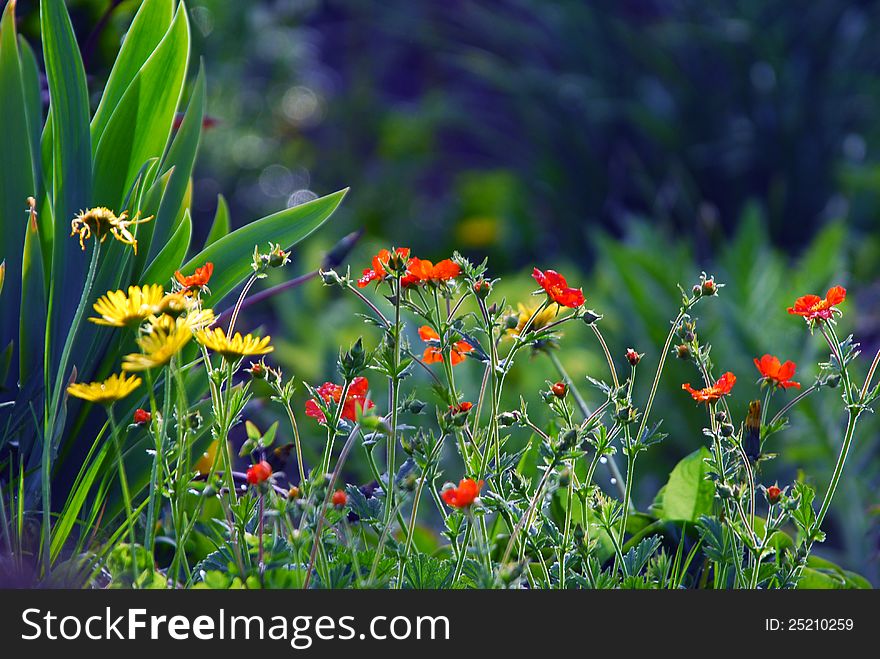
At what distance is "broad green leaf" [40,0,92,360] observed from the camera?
0.94m

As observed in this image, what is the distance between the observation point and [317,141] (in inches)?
202

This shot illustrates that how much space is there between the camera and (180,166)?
1098 mm

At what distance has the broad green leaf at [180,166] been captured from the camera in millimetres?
1073

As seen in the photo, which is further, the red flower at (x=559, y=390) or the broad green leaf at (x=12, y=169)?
the broad green leaf at (x=12, y=169)

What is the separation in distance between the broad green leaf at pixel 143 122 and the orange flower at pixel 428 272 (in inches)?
14.5

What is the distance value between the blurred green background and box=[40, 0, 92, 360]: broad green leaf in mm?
1143

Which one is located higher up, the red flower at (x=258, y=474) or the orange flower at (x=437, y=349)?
the orange flower at (x=437, y=349)

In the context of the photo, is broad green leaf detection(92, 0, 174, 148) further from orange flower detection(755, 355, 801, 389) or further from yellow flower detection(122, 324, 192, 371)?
orange flower detection(755, 355, 801, 389)

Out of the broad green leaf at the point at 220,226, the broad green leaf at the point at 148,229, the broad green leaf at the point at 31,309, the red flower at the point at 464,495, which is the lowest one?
the red flower at the point at 464,495

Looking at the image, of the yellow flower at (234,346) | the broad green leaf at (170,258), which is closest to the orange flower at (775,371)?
the yellow flower at (234,346)

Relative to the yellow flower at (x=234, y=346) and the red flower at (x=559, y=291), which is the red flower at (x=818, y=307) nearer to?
the red flower at (x=559, y=291)
